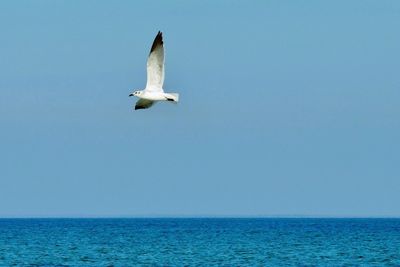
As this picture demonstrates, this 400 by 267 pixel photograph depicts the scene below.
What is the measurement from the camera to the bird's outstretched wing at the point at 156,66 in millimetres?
30094

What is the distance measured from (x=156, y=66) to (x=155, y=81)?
0.53 m

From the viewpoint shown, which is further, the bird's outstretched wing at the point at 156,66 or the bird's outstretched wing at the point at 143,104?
the bird's outstretched wing at the point at 143,104

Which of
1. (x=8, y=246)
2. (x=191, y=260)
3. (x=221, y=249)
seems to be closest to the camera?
(x=191, y=260)

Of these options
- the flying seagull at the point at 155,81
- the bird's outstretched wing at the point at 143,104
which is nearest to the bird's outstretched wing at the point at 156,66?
the flying seagull at the point at 155,81

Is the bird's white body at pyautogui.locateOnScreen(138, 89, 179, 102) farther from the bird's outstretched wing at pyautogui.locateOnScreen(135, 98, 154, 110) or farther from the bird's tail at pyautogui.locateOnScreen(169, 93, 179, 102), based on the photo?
the bird's outstretched wing at pyautogui.locateOnScreen(135, 98, 154, 110)

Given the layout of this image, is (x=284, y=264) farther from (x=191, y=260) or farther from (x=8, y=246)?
(x=8, y=246)

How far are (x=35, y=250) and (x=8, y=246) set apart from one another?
736cm

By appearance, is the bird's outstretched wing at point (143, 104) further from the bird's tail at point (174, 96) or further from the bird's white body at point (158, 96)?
the bird's tail at point (174, 96)

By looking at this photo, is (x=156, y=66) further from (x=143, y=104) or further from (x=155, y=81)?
(x=143, y=104)

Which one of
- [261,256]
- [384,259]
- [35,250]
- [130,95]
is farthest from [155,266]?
[130,95]

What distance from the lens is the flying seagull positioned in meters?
30.1

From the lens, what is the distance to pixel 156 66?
30.7 meters

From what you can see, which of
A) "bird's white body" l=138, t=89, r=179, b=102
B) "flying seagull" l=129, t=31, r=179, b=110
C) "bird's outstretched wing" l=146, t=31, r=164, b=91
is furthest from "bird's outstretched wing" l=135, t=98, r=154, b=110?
"bird's outstretched wing" l=146, t=31, r=164, b=91

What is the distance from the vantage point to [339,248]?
281 ft
